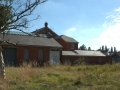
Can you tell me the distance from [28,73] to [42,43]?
2390 centimetres

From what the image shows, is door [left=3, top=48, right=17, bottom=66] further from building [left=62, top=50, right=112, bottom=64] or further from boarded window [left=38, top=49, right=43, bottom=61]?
building [left=62, top=50, right=112, bottom=64]

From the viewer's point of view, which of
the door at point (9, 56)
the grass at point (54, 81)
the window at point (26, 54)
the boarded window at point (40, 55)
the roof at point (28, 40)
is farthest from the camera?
the boarded window at point (40, 55)

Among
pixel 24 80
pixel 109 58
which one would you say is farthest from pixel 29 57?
pixel 109 58

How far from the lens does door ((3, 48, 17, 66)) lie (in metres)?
31.7

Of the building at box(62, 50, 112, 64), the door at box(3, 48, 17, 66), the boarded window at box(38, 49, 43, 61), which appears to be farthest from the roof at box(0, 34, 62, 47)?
the building at box(62, 50, 112, 64)

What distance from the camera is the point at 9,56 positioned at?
3219cm

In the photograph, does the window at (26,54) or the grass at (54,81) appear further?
the window at (26,54)

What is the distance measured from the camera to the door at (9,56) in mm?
31656

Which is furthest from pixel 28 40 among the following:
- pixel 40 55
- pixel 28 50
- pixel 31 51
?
pixel 40 55

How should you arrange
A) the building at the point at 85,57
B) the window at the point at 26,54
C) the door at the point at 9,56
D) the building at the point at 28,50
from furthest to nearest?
the building at the point at 85,57 → the window at the point at 26,54 → the building at the point at 28,50 → the door at the point at 9,56

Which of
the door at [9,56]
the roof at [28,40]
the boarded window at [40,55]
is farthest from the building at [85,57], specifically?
the door at [9,56]

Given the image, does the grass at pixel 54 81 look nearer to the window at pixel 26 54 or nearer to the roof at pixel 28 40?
the roof at pixel 28 40

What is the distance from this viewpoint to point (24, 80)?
11.6 meters

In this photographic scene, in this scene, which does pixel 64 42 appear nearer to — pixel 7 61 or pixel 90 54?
pixel 90 54
